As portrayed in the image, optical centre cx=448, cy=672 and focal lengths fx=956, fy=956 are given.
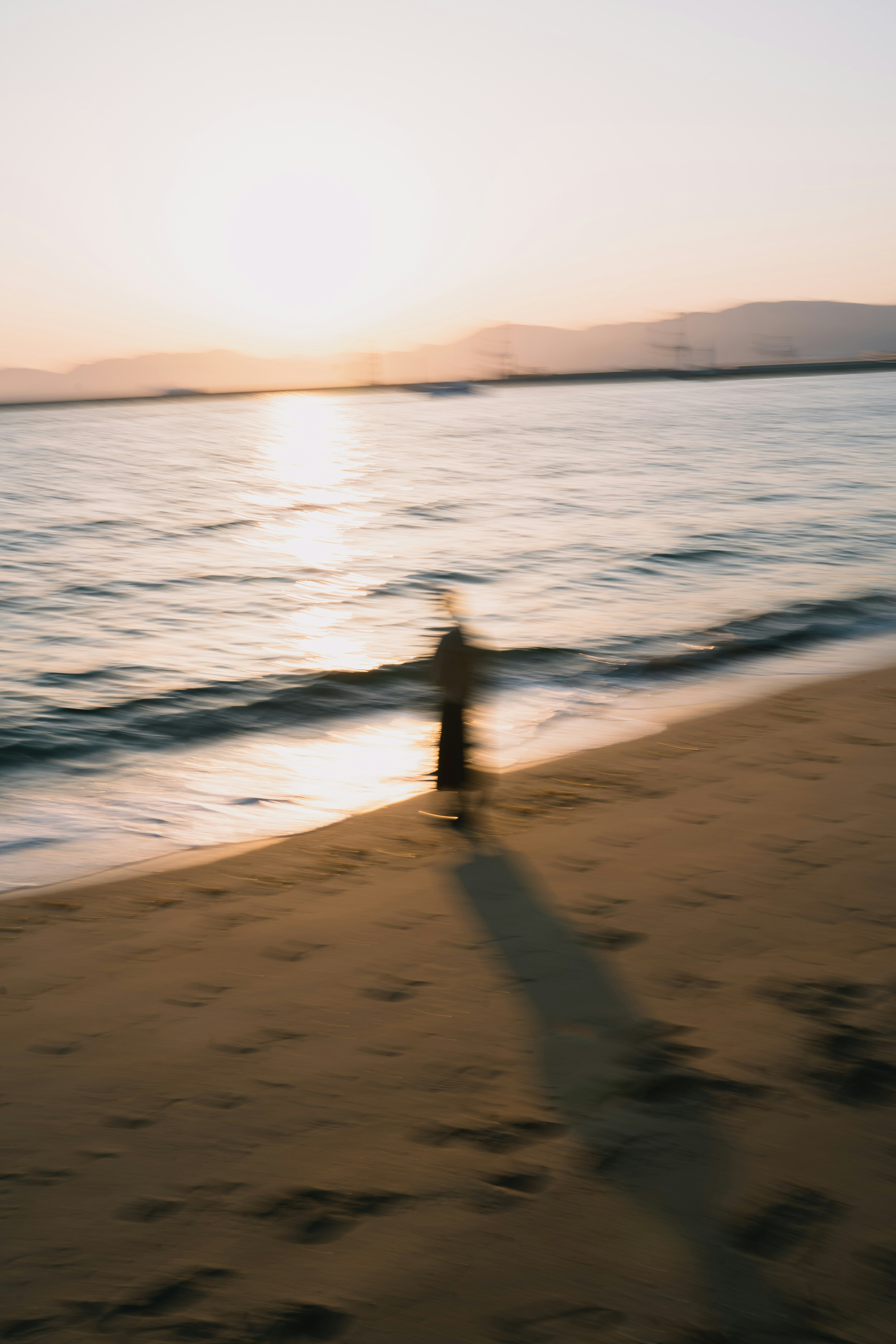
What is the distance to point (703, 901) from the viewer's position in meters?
6.59

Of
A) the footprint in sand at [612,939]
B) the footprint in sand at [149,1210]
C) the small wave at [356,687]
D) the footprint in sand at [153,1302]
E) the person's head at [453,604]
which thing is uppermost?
the person's head at [453,604]

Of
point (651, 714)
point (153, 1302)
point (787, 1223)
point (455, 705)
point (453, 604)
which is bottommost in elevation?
point (153, 1302)

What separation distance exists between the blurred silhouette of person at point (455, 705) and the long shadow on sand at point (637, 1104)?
237 cm

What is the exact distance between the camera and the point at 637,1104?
454 cm

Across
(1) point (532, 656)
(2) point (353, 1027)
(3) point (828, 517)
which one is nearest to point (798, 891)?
(2) point (353, 1027)

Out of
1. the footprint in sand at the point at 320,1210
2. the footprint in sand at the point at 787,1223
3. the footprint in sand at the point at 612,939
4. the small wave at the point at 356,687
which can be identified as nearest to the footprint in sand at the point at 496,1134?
the footprint in sand at the point at 320,1210

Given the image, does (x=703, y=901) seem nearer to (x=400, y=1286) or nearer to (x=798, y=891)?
(x=798, y=891)

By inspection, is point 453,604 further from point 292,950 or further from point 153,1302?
point 153,1302

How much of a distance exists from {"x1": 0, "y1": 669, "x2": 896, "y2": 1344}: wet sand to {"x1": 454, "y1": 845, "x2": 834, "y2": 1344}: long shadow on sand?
15mm

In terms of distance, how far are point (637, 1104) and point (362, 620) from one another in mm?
16129

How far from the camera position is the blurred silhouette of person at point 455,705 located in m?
8.12

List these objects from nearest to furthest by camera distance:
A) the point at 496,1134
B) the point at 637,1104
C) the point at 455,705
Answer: the point at 496,1134, the point at 637,1104, the point at 455,705

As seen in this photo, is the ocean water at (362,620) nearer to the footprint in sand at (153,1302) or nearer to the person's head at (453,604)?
the person's head at (453,604)

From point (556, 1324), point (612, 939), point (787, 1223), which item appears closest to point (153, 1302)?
point (556, 1324)
